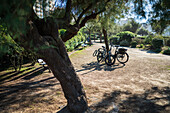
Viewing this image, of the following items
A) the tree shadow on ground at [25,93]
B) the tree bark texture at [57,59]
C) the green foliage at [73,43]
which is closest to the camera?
the tree bark texture at [57,59]

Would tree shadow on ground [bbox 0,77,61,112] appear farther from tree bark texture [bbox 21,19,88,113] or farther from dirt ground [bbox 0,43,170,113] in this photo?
tree bark texture [bbox 21,19,88,113]

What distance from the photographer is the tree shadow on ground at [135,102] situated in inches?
103

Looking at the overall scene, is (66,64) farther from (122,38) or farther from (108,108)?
(122,38)

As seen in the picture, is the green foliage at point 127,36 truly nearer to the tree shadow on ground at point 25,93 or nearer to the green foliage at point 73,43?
the green foliage at point 73,43

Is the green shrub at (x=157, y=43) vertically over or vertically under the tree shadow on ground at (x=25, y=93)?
over

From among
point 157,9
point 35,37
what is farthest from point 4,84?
point 157,9

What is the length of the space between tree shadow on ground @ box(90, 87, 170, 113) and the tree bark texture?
0.49m

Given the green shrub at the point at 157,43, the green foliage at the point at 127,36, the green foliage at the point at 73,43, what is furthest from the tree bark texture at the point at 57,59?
the green foliage at the point at 127,36

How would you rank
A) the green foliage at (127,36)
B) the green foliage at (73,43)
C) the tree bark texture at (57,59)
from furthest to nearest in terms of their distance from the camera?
the green foliage at (127,36)
the green foliage at (73,43)
the tree bark texture at (57,59)

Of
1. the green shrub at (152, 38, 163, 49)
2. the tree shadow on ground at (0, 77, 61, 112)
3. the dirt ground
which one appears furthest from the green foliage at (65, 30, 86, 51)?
the green shrub at (152, 38, 163, 49)

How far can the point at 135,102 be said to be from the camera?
2.99 metres

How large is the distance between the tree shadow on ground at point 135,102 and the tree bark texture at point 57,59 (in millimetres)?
494

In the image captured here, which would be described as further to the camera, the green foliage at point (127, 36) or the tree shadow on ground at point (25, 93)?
the green foliage at point (127, 36)

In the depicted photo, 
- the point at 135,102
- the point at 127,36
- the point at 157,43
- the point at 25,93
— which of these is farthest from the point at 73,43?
the point at 127,36
